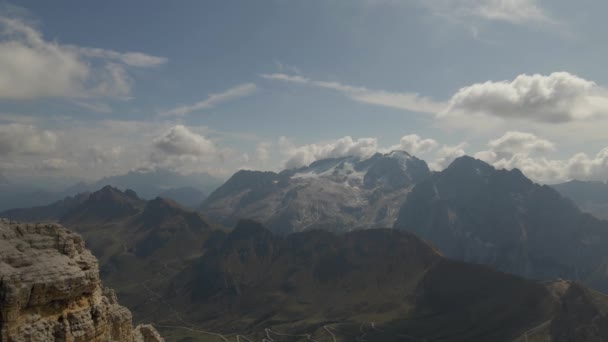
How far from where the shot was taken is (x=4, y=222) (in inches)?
1347

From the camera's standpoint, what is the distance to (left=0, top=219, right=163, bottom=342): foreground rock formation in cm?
2700

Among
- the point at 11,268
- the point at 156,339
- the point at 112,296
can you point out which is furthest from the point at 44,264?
the point at 156,339

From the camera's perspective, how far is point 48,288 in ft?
93.7

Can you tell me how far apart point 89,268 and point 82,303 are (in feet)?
9.20

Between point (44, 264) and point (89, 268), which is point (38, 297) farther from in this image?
point (89, 268)

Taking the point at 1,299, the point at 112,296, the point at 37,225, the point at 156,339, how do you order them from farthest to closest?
the point at 156,339, the point at 112,296, the point at 37,225, the point at 1,299

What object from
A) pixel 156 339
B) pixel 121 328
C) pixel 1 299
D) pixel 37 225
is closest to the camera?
pixel 1 299

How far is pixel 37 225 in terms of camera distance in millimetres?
33562

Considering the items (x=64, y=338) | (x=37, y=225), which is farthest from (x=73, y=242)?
(x=64, y=338)

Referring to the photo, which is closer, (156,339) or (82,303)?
(82,303)

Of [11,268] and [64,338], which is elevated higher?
[11,268]

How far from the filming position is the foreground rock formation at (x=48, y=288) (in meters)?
27.0

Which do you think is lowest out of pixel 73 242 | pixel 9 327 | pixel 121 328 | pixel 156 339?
pixel 156 339

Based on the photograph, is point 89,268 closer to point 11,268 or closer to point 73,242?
point 73,242
